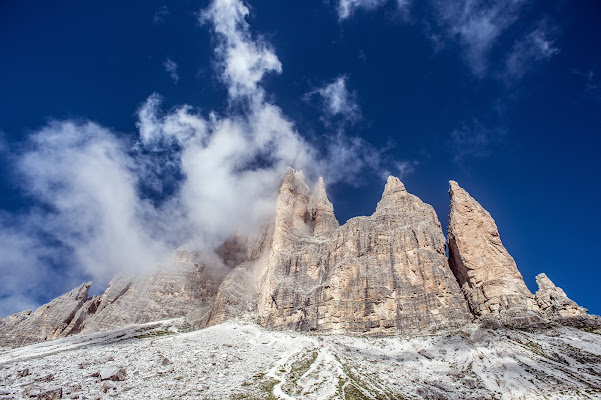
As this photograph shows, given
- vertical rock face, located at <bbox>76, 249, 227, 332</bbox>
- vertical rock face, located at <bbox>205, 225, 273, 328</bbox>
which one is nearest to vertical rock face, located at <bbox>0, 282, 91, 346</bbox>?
vertical rock face, located at <bbox>76, 249, 227, 332</bbox>

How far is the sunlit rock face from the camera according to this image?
3625 inches

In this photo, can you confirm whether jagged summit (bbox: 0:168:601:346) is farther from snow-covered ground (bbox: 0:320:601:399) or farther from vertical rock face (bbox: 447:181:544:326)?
snow-covered ground (bbox: 0:320:601:399)

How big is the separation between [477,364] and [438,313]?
2745cm

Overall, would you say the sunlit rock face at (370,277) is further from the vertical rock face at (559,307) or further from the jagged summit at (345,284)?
the vertical rock face at (559,307)

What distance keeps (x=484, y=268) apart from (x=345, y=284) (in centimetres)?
4004

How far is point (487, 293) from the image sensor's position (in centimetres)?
8525

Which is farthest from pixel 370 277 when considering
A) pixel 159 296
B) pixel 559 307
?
pixel 159 296

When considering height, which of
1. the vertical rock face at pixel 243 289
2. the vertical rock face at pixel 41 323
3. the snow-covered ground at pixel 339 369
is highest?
the vertical rock face at pixel 243 289

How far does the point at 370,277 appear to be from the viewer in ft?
347

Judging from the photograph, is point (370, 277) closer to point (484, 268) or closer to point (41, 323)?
point (484, 268)

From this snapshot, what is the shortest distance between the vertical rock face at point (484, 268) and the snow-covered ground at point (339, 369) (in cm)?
847

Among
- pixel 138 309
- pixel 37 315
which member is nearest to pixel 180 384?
pixel 138 309

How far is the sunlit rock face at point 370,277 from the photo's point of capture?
9206cm

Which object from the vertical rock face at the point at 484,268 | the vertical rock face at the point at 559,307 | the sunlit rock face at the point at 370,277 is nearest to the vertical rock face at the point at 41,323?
the sunlit rock face at the point at 370,277
